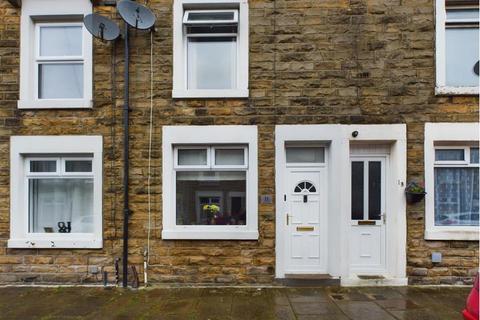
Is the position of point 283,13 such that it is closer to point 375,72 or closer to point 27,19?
point 375,72

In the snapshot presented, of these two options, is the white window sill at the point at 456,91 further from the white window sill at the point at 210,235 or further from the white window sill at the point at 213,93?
the white window sill at the point at 210,235

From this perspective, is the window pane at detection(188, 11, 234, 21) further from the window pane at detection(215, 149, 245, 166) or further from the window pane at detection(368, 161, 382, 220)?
the window pane at detection(368, 161, 382, 220)

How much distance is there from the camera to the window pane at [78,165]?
688 cm

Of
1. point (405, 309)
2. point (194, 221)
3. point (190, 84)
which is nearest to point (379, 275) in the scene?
point (405, 309)

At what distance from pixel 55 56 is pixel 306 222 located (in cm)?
565

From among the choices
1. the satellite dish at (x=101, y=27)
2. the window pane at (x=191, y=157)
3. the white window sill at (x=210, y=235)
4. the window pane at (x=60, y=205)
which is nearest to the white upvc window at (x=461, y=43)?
the white window sill at (x=210, y=235)

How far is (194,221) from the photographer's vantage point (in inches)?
270

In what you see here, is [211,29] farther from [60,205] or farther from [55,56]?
[60,205]

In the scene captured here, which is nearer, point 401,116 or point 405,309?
point 405,309

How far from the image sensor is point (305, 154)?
22.6 ft

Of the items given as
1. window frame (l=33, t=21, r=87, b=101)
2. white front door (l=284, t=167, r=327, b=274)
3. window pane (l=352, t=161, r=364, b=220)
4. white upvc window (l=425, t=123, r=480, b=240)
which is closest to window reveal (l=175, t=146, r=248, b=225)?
white front door (l=284, t=167, r=327, b=274)

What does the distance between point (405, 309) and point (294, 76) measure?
4199 mm

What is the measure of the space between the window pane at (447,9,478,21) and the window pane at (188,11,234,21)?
4.03 m

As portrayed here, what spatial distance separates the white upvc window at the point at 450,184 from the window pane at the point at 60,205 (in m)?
6.22
